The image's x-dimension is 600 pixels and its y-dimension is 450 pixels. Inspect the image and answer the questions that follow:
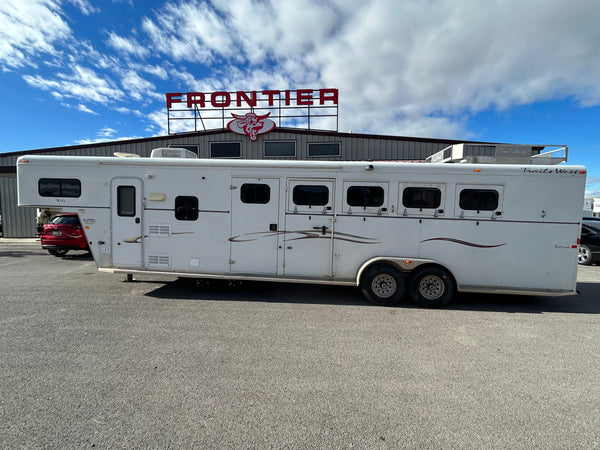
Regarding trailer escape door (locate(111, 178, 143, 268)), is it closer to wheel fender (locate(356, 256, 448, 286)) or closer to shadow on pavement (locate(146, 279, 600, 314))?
shadow on pavement (locate(146, 279, 600, 314))

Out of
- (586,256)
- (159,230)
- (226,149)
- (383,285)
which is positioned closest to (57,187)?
(159,230)

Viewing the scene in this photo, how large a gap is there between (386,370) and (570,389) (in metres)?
1.86

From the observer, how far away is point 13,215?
15.4 metres

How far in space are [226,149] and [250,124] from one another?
→ 173 cm

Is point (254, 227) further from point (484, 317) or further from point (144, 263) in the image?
point (484, 317)

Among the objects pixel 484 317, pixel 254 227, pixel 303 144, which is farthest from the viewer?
pixel 303 144

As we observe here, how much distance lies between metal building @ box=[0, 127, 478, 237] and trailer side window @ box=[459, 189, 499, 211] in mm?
8775

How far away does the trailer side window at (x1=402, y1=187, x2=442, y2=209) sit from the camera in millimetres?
5340

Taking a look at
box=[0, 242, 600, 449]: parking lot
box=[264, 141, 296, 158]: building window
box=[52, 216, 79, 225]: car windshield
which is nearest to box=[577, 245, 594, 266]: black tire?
box=[0, 242, 600, 449]: parking lot

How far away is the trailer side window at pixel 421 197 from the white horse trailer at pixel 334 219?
0.08 ft

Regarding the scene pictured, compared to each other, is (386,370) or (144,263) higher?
(144,263)

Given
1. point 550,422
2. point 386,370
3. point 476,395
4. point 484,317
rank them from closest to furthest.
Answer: point 550,422 → point 476,395 → point 386,370 → point 484,317

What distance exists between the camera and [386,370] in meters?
3.30

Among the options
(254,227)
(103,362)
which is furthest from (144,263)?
(103,362)
